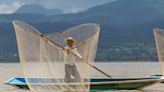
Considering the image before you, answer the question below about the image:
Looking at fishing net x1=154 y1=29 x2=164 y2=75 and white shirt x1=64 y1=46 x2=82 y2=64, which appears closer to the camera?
white shirt x1=64 y1=46 x2=82 y2=64

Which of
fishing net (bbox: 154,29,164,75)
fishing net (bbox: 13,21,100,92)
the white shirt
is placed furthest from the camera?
fishing net (bbox: 154,29,164,75)

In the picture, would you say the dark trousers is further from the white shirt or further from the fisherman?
the white shirt

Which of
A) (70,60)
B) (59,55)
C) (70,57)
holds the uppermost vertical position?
(59,55)

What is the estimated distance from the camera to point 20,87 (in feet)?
74.2

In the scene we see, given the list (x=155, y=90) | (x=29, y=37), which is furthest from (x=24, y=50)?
(x=155, y=90)

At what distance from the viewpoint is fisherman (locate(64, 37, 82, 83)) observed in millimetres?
18531

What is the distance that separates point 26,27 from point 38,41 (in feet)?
2.12

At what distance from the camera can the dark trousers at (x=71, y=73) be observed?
1859cm

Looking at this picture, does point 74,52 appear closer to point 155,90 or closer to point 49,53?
point 49,53

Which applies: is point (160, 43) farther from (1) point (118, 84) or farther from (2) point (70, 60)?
(2) point (70, 60)

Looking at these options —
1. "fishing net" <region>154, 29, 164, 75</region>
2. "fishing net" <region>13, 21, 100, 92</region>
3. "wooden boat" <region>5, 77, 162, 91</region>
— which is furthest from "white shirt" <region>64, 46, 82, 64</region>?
"fishing net" <region>154, 29, 164, 75</region>

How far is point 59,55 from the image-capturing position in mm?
18797

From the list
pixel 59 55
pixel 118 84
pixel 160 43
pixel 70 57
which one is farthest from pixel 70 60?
pixel 160 43

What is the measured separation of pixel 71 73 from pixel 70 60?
1.54 feet
